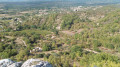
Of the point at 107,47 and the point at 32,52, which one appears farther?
the point at 107,47

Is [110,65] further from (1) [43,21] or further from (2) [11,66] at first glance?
(1) [43,21]

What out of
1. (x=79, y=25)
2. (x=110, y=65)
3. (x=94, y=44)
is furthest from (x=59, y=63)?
(x=79, y=25)

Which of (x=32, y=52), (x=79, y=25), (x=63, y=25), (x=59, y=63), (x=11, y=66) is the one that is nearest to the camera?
(x=11, y=66)

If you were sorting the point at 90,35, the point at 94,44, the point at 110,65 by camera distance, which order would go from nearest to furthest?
the point at 110,65 → the point at 94,44 → the point at 90,35

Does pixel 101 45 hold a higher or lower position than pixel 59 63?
lower

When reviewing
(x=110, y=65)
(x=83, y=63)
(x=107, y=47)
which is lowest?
(x=107, y=47)

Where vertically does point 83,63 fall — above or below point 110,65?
below

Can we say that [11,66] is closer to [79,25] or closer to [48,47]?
[48,47]

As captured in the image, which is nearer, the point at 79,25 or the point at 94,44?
the point at 94,44

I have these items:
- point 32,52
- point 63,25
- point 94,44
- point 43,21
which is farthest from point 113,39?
point 43,21
